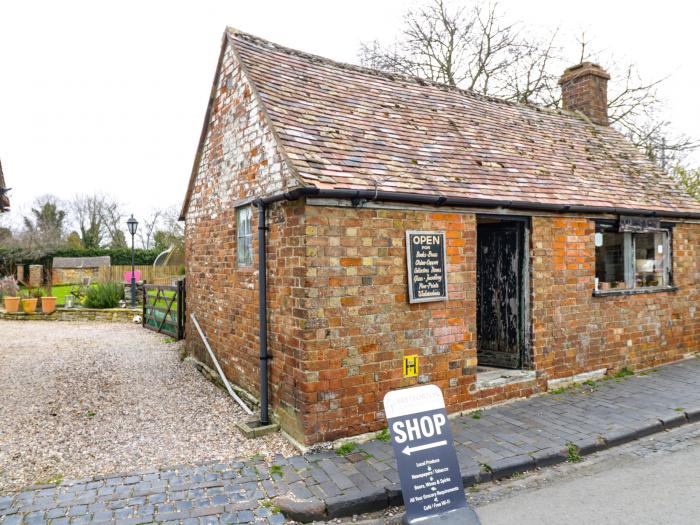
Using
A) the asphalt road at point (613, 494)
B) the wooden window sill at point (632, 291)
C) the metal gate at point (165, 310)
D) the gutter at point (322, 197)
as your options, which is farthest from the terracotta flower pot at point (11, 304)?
the wooden window sill at point (632, 291)

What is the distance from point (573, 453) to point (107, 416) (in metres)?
5.65

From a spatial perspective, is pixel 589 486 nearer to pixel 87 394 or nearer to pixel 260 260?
pixel 260 260

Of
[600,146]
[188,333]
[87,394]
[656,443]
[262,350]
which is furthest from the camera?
[600,146]

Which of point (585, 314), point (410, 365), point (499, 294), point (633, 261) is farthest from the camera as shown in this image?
point (633, 261)

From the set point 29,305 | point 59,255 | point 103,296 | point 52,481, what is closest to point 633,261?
point 52,481

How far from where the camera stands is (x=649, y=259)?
8617 millimetres

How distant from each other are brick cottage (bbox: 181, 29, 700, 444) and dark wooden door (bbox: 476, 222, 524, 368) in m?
0.03

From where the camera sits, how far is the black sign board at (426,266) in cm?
563

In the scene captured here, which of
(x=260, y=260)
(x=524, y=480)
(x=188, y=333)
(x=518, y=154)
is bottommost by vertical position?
(x=524, y=480)

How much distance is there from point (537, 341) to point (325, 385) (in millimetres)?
3395

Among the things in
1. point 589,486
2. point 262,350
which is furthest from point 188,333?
point 589,486

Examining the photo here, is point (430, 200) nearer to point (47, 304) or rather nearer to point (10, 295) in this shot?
point (47, 304)

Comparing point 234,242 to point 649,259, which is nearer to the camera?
point 234,242

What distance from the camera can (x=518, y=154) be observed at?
8016 mm
